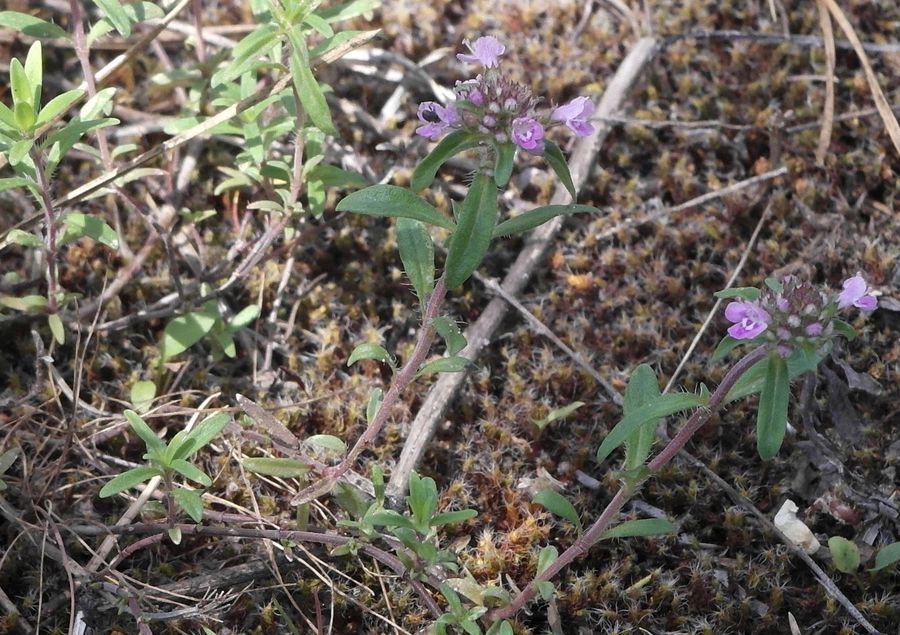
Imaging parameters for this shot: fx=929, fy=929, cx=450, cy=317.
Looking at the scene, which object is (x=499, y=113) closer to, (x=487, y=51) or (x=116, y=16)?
(x=487, y=51)

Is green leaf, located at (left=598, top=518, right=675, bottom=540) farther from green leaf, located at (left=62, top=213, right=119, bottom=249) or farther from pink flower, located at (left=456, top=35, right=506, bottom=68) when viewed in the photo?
green leaf, located at (left=62, top=213, right=119, bottom=249)

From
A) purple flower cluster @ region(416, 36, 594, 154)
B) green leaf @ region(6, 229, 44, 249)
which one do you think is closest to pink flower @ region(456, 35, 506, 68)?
purple flower cluster @ region(416, 36, 594, 154)

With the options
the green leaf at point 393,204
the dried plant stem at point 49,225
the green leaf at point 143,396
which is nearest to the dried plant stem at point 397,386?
the green leaf at point 393,204

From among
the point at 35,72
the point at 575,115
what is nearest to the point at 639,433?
the point at 575,115

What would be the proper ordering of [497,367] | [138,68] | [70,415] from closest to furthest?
[70,415] → [497,367] → [138,68]

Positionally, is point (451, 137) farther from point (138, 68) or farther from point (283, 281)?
point (138, 68)

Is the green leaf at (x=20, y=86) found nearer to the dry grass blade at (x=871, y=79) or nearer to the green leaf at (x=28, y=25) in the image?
the green leaf at (x=28, y=25)

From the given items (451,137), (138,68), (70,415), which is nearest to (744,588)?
(451,137)
